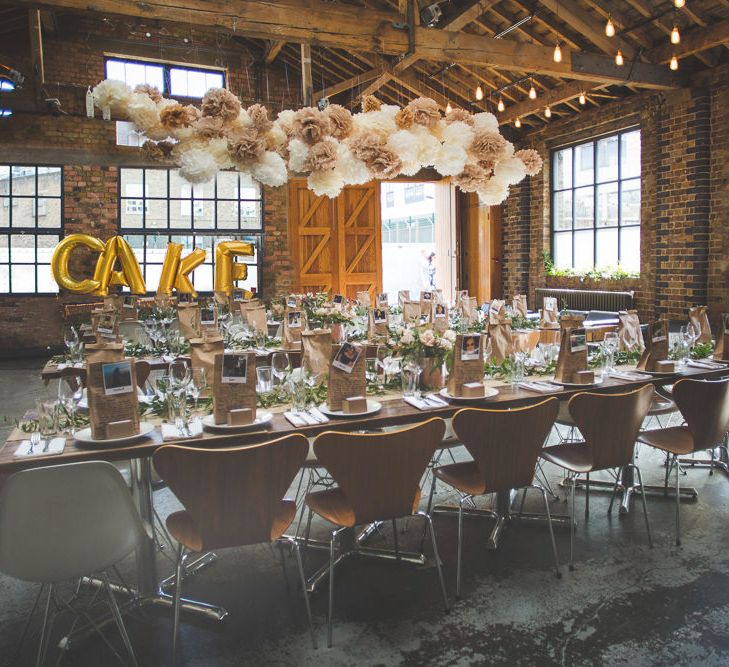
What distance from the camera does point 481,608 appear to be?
2.83 metres

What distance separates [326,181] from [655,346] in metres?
2.16

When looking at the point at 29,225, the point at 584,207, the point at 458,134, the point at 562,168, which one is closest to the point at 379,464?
the point at 458,134

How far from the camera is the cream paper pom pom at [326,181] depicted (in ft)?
12.8

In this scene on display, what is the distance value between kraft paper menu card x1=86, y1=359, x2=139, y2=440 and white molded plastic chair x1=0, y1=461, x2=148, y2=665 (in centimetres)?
53

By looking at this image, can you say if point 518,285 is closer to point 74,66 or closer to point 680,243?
point 680,243

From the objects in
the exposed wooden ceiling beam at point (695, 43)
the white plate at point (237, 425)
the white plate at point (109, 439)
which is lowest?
the white plate at point (109, 439)

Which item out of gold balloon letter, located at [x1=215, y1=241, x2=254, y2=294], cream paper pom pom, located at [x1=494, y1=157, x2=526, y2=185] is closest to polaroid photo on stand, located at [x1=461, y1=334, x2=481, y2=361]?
cream paper pom pom, located at [x1=494, y1=157, x2=526, y2=185]

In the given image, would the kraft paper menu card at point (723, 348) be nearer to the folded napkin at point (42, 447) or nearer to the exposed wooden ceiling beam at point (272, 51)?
the folded napkin at point (42, 447)

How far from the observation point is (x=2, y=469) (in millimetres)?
2459

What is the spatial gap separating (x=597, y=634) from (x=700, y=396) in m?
1.44

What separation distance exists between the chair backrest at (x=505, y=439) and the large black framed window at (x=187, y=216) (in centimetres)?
916

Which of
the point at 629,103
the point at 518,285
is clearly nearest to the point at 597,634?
the point at 629,103

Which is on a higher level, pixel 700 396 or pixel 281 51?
pixel 281 51

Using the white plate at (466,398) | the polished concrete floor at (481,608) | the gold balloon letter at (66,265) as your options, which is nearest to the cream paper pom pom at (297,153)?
the white plate at (466,398)
